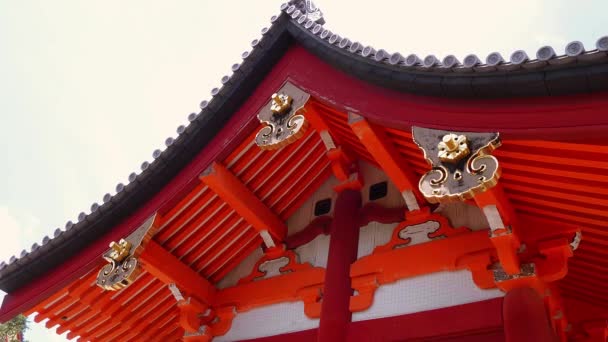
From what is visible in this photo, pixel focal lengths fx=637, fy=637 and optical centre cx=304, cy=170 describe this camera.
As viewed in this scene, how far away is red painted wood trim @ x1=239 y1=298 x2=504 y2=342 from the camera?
5.58 metres

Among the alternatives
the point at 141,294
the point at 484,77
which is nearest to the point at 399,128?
the point at 484,77

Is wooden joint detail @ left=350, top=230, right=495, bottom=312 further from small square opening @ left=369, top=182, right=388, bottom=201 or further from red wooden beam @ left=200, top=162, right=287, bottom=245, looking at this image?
red wooden beam @ left=200, top=162, right=287, bottom=245

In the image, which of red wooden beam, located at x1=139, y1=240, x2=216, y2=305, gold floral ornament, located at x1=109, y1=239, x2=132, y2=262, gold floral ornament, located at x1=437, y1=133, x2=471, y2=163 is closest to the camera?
gold floral ornament, located at x1=437, y1=133, x2=471, y2=163

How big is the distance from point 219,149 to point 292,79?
109cm

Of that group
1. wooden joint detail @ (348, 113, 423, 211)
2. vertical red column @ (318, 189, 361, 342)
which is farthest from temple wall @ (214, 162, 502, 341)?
wooden joint detail @ (348, 113, 423, 211)

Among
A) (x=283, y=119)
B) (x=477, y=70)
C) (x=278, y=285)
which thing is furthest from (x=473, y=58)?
(x=278, y=285)

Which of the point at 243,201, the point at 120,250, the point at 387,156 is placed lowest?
the point at 120,250

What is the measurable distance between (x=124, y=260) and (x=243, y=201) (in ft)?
4.75

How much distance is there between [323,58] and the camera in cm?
627

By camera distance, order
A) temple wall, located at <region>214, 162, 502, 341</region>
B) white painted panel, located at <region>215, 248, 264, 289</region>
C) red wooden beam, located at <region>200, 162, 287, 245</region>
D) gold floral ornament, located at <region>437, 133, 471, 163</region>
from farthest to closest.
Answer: white painted panel, located at <region>215, 248, 264, 289</region>
red wooden beam, located at <region>200, 162, 287, 245</region>
temple wall, located at <region>214, 162, 502, 341</region>
gold floral ornament, located at <region>437, 133, 471, 163</region>

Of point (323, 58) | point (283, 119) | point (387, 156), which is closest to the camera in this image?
point (283, 119)

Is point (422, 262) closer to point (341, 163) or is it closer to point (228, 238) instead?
point (341, 163)

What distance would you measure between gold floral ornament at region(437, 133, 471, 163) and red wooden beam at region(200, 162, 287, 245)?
9.50ft

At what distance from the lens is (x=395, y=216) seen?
688 cm
